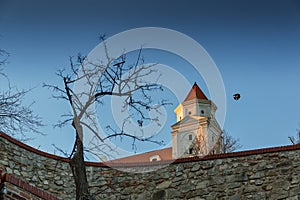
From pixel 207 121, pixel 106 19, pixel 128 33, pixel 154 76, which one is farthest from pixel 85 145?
pixel 207 121

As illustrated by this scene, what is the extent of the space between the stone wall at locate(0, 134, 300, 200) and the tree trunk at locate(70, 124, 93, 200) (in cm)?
192

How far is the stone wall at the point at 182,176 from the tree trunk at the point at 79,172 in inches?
75.7

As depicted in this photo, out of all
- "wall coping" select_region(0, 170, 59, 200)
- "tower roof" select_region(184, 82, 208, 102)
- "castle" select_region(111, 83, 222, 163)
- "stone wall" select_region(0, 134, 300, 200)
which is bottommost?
"wall coping" select_region(0, 170, 59, 200)

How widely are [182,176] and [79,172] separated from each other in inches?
93.4

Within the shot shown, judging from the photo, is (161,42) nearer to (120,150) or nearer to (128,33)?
(128,33)

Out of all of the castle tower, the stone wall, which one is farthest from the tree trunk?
the castle tower

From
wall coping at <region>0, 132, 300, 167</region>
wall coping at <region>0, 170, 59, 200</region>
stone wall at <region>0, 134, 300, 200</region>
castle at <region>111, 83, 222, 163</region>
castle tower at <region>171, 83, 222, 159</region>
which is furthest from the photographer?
castle tower at <region>171, 83, 222, 159</region>

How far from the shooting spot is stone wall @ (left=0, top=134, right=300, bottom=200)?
701cm

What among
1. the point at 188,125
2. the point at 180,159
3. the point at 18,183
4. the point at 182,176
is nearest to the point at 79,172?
the point at 18,183

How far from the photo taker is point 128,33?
8.07m

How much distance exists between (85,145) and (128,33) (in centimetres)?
255

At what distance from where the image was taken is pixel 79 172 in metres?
5.46

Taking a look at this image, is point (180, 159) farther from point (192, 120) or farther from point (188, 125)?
point (188, 125)

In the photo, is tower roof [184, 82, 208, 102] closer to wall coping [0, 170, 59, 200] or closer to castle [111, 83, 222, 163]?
castle [111, 83, 222, 163]
